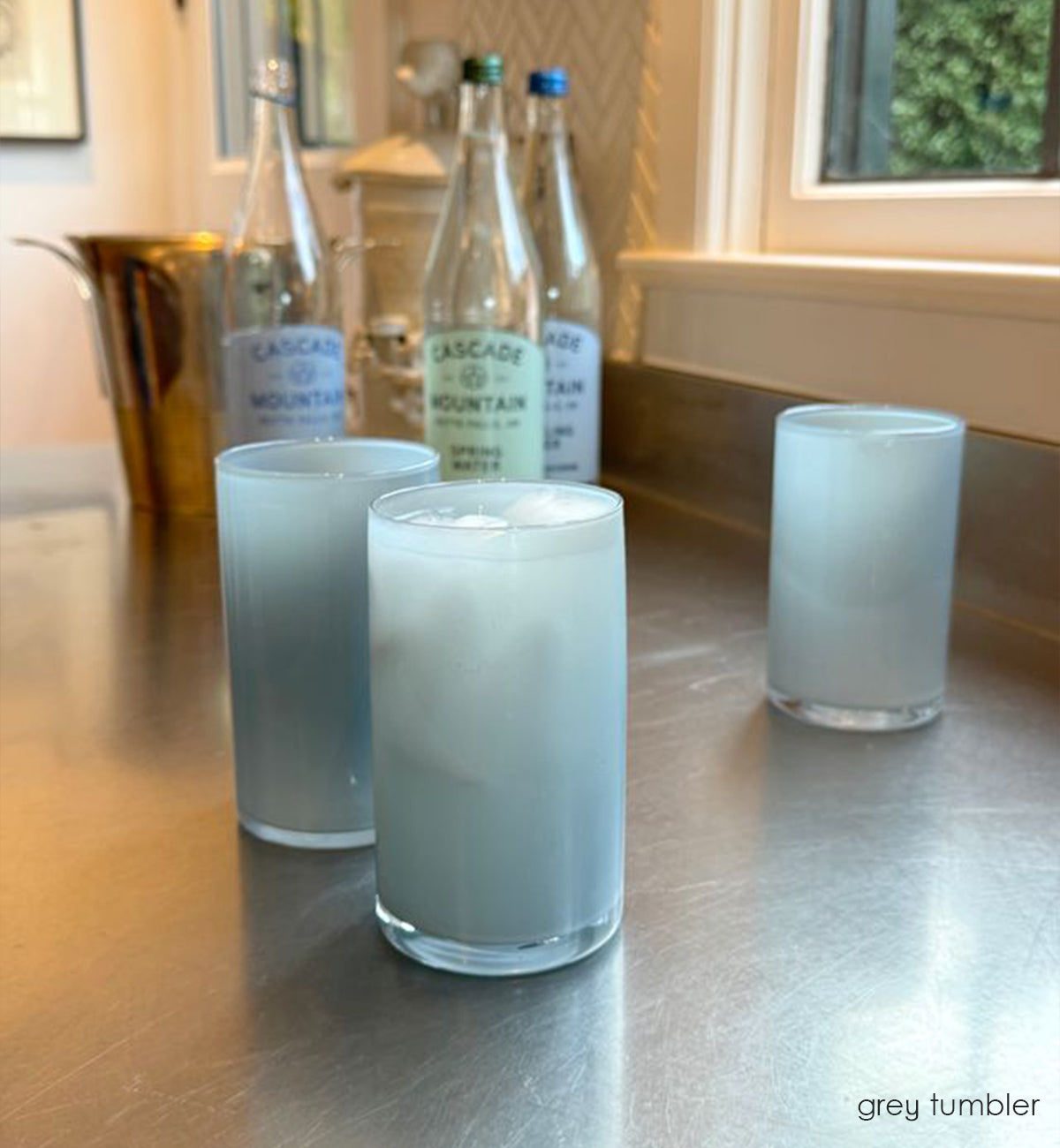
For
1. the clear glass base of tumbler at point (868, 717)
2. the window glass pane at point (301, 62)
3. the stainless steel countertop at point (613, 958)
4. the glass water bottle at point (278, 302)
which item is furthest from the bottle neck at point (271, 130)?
the window glass pane at point (301, 62)

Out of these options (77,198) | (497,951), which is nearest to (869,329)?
(497,951)

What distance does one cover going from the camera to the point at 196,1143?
0.31 m

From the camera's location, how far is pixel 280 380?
91cm

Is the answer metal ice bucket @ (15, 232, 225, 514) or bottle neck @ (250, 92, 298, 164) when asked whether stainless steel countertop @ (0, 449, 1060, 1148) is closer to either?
metal ice bucket @ (15, 232, 225, 514)

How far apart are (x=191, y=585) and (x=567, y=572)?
507 millimetres

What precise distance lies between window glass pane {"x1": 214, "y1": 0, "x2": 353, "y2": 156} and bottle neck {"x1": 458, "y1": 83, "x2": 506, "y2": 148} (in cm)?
81

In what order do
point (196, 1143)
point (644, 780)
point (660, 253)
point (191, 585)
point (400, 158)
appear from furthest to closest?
1. point (400, 158)
2. point (660, 253)
3. point (191, 585)
4. point (644, 780)
5. point (196, 1143)

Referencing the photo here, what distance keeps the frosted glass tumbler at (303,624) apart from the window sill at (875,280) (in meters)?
0.40

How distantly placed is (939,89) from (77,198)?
1.86m

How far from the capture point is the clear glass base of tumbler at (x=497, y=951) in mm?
375

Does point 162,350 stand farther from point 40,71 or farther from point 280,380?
point 40,71

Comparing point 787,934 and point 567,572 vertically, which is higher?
point 567,572

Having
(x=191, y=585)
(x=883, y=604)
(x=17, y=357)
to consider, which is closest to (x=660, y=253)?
(x=191, y=585)

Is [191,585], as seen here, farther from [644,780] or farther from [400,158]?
[400,158]
